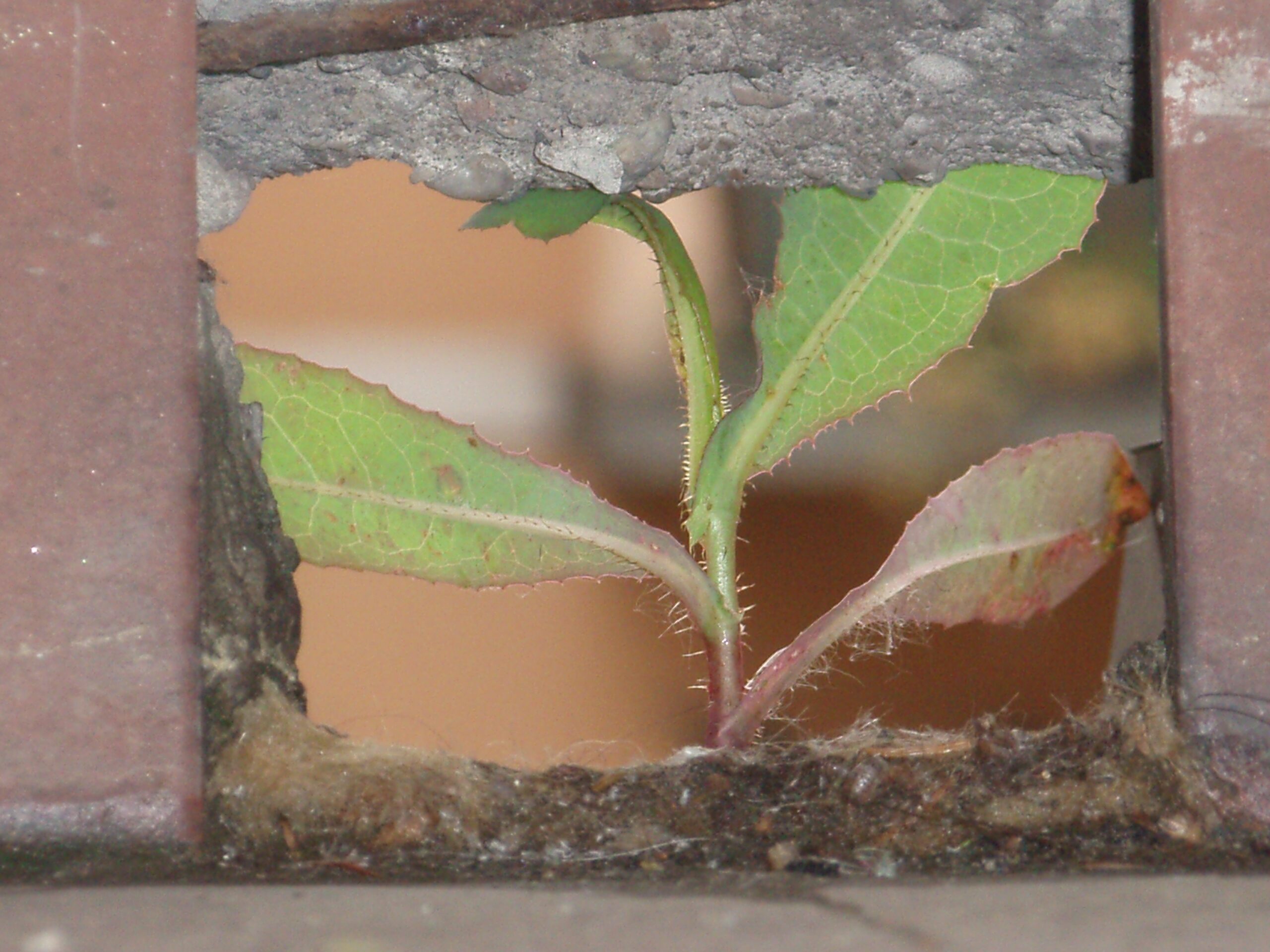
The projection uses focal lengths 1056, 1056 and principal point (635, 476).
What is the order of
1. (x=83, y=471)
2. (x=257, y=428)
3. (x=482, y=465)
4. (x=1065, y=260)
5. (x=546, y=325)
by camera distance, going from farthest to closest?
1. (x=546, y=325)
2. (x=1065, y=260)
3. (x=482, y=465)
4. (x=257, y=428)
5. (x=83, y=471)

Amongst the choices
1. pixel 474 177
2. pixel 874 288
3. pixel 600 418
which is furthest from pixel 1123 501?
pixel 600 418

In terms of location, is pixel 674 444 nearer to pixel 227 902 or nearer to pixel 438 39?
pixel 438 39

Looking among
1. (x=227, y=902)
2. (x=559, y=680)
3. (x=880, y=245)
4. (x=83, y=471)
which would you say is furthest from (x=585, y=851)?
(x=559, y=680)

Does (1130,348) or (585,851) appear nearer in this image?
(585,851)

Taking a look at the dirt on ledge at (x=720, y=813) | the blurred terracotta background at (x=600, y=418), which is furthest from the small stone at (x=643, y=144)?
the blurred terracotta background at (x=600, y=418)

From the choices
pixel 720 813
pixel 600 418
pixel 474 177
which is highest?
pixel 474 177

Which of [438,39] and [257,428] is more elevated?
[438,39]

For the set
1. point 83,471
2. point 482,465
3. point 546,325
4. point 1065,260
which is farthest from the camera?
point 546,325

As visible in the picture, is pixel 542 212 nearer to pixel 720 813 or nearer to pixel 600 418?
pixel 720 813
